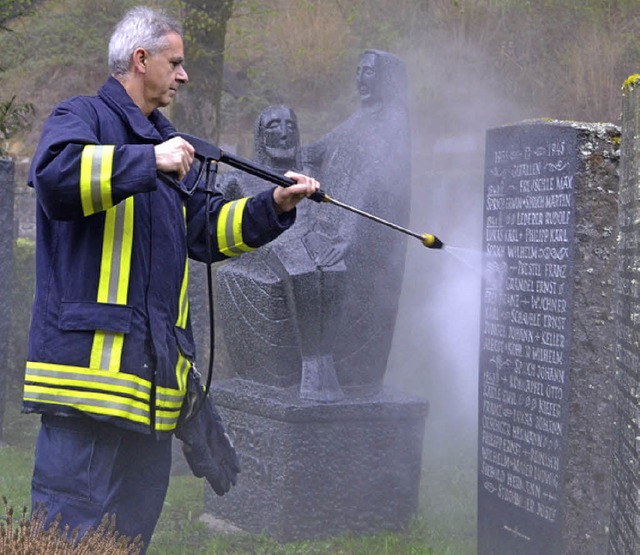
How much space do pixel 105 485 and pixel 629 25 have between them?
13424 mm

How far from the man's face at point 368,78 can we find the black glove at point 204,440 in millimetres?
3026

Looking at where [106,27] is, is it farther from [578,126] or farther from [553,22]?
[578,126]

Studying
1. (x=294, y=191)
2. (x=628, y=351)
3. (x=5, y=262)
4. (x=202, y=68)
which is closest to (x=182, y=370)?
(x=294, y=191)

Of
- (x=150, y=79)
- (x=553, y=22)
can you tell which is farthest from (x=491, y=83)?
(x=150, y=79)

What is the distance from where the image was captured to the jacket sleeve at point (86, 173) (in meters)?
3.51

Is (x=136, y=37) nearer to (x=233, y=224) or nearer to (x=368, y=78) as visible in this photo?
(x=233, y=224)

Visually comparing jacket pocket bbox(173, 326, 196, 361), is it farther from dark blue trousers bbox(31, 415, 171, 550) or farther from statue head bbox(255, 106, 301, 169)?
statue head bbox(255, 106, 301, 169)

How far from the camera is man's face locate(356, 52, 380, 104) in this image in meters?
6.71

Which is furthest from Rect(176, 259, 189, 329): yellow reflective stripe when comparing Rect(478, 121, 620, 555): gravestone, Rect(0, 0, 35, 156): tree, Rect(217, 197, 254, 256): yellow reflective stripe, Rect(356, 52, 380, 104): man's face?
Rect(0, 0, 35, 156): tree

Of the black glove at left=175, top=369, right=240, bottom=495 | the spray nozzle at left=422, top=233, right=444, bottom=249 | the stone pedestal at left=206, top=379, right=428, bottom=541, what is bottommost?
the stone pedestal at left=206, top=379, right=428, bottom=541

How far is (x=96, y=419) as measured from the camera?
3719mm

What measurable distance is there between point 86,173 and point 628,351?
185 cm

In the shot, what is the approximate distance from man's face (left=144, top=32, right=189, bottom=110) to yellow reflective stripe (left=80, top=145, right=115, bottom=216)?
1.70 feet

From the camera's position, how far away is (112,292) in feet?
12.4
